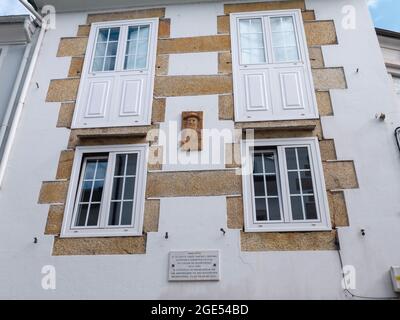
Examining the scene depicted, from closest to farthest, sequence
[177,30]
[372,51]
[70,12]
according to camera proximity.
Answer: [372,51], [177,30], [70,12]

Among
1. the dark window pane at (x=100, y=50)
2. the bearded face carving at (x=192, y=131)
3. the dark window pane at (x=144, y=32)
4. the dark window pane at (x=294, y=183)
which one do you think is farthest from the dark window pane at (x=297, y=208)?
the dark window pane at (x=100, y=50)

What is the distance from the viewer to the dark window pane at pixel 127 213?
214 inches

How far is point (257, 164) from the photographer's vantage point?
5.75 m

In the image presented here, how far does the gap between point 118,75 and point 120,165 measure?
1.79 meters

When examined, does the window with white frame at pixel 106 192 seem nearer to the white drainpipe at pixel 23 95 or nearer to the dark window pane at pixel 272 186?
the white drainpipe at pixel 23 95

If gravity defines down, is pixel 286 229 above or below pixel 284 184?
below

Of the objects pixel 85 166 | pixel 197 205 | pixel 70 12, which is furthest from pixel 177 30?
pixel 197 205

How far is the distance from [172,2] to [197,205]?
14.5 feet

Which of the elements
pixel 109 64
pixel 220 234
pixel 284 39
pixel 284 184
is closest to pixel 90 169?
pixel 109 64

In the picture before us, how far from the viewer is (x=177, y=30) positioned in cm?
707

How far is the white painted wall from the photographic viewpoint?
15.8 ft

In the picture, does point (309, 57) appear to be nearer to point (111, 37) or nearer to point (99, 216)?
point (111, 37)

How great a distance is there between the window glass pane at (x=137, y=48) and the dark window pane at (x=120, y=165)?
1.80 metres

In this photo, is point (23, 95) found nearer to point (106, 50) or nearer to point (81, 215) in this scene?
point (106, 50)
